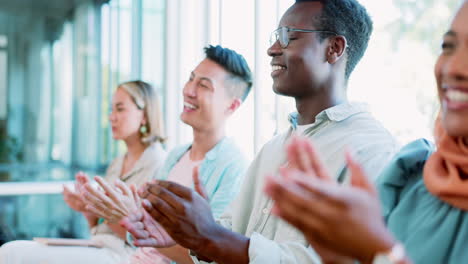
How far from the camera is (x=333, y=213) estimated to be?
81 centimetres

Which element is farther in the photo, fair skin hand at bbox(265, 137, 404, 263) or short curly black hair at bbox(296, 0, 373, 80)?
short curly black hair at bbox(296, 0, 373, 80)

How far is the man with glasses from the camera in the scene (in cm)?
159

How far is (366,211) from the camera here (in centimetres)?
82

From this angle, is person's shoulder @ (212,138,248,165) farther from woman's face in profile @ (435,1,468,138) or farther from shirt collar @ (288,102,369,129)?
woman's face in profile @ (435,1,468,138)

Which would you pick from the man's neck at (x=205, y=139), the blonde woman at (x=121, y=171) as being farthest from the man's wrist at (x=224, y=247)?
the blonde woman at (x=121, y=171)

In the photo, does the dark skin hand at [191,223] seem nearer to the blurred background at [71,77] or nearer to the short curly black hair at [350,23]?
the short curly black hair at [350,23]

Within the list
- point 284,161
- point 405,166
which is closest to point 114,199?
point 284,161

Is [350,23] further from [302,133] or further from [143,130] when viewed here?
[143,130]

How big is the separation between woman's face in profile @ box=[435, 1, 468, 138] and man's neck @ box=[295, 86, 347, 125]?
75 centimetres

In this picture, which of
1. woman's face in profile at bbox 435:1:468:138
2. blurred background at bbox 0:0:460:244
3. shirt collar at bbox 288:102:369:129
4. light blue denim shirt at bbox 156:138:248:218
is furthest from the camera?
blurred background at bbox 0:0:460:244

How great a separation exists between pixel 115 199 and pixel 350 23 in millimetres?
1131

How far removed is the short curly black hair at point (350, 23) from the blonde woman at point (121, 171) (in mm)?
1421

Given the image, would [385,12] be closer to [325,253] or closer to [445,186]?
[445,186]

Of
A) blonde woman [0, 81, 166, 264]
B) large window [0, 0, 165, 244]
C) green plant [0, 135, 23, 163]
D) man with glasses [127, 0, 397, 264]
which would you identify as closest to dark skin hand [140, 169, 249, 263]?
man with glasses [127, 0, 397, 264]
